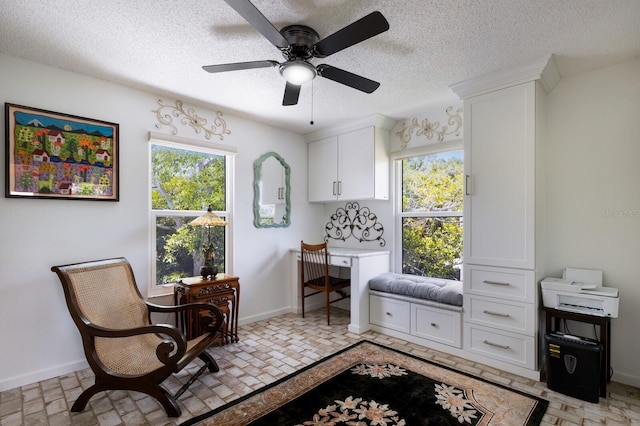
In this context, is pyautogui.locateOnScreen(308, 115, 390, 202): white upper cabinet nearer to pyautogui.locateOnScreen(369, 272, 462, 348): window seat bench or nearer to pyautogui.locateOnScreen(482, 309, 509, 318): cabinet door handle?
pyautogui.locateOnScreen(369, 272, 462, 348): window seat bench

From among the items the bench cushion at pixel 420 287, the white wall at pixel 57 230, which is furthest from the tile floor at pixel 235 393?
the bench cushion at pixel 420 287

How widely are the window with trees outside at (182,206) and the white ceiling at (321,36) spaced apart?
714mm

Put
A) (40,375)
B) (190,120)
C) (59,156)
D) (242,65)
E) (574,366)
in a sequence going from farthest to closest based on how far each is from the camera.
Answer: (190,120)
(59,156)
(40,375)
(574,366)
(242,65)

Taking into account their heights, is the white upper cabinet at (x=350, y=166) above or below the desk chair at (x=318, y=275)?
above

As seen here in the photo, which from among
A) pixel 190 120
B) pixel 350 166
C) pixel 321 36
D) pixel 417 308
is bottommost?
pixel 417 308

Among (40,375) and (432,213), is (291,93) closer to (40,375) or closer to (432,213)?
(432,213)

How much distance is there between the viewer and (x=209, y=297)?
10.1 ft

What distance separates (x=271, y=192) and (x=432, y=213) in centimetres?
201

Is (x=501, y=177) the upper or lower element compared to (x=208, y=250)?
upper

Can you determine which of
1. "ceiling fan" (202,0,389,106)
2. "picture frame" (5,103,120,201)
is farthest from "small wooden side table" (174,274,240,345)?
"ceiling fan" (202,0,389,106)

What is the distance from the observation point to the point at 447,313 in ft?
9.91

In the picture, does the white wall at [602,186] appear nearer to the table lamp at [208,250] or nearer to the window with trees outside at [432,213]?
the window with trees outside at [432,213]

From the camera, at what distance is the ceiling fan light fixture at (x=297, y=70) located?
6.70ft

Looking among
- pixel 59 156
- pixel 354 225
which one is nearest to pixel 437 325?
pixel 354 225
